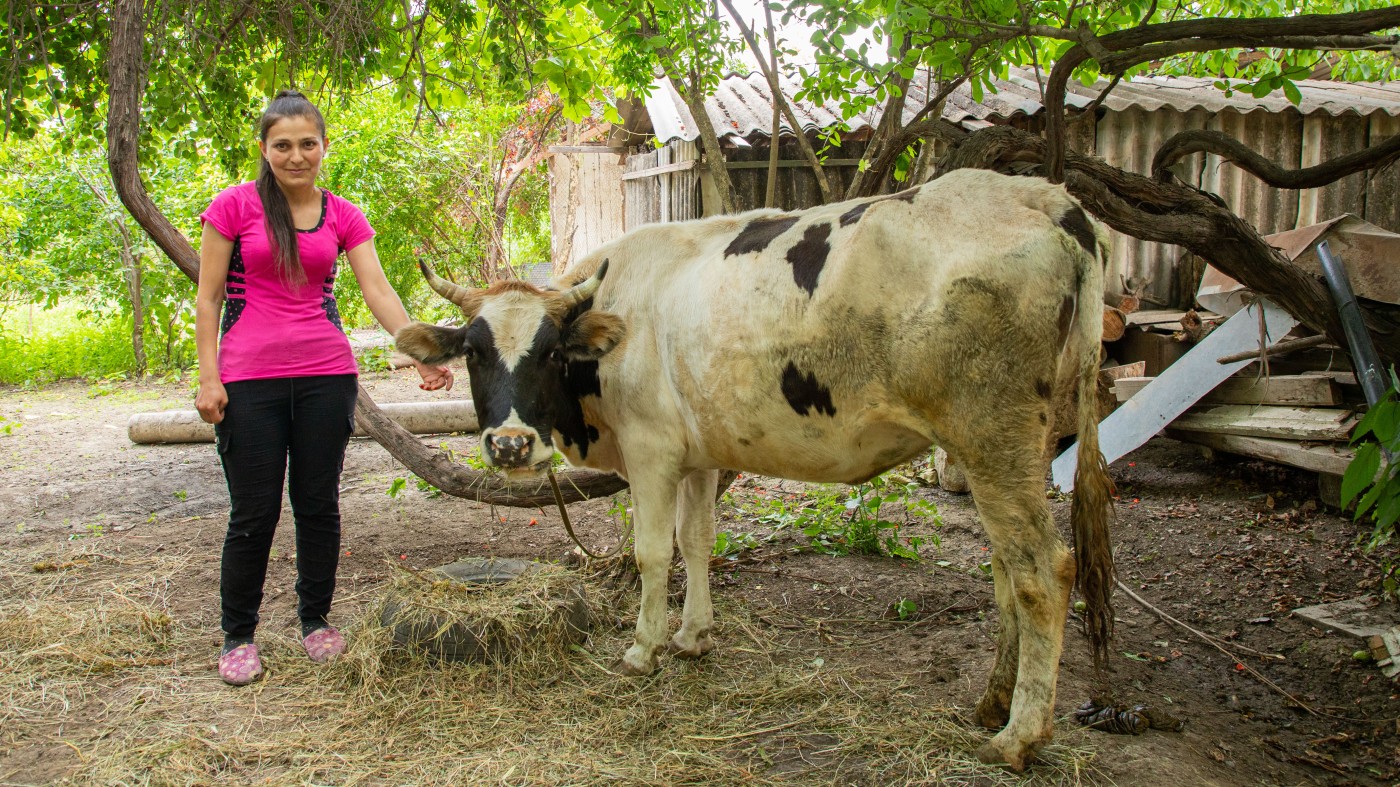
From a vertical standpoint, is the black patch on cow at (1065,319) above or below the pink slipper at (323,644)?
above

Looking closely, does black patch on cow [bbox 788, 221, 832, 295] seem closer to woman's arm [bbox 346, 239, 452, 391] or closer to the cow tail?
the cow tail

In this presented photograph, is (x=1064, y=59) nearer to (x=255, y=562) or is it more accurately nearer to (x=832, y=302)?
(x=832, y=302)

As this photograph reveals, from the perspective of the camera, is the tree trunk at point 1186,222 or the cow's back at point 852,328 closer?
the cow's back at point 852,328

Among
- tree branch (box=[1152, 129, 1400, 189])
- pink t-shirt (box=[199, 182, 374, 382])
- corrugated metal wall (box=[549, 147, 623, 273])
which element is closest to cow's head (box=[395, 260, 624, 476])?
pink t-shirt (box=[199, 182, 374, 382])

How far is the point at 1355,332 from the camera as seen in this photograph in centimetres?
429

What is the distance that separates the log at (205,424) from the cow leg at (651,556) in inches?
206

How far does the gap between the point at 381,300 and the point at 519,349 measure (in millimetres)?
831

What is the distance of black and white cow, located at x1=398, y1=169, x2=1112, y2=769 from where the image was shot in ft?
10.6

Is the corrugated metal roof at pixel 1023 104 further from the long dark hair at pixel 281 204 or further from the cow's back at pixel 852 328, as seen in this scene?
the cow's back at pixel 852 328

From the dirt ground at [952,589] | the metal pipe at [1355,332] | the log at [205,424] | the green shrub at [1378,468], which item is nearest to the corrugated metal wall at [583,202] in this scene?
the log at [205,424]

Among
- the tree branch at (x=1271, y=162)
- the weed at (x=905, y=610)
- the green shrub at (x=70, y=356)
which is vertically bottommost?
the weed at (x=905, y=610)

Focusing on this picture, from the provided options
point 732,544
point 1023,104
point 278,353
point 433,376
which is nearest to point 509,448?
point 433,376

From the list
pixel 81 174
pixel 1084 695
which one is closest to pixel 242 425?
pixel 1084 695

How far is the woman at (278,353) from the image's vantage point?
390 centimetres
